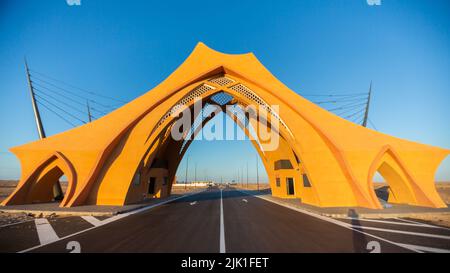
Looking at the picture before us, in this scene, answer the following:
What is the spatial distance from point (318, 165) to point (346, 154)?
222 cm

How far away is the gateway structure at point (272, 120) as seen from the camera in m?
15.8

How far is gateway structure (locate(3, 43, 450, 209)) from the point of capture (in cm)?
1578

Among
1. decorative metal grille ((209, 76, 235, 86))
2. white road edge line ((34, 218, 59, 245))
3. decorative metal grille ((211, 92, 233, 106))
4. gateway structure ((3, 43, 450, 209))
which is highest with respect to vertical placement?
decorative metal grille ((209, 76, 235, 86))

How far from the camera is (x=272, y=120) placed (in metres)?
20.6

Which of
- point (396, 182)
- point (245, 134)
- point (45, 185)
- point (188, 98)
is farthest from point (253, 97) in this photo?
point (45, 185)

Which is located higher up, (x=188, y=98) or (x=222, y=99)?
(x=222, y=99)

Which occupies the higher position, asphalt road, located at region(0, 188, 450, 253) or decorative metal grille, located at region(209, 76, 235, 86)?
decorative metal grille, located at region(209, 76, 235, 86)

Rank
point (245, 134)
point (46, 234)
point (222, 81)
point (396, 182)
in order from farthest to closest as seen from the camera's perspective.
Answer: point (245, 134) → point (222, 81) → point (396, 182) → point (46, 234)

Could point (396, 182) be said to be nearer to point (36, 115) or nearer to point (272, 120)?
point (272, 120)

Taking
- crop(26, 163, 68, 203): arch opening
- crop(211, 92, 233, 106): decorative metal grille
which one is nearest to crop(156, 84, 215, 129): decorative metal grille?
crop(211, 92, 233, 106): decorative metal grille

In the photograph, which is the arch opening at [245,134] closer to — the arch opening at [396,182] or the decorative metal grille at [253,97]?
the decorative metal grille at [253,97]

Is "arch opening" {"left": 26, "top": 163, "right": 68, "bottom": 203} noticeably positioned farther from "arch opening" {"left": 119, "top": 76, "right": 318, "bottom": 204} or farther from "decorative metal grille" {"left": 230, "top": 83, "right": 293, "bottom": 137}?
"decorative metal grille" {"left": 230, "top": 83, "right": 293, "bottom": 137}

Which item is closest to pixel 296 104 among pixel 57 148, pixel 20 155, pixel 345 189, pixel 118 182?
pixel 345 189
